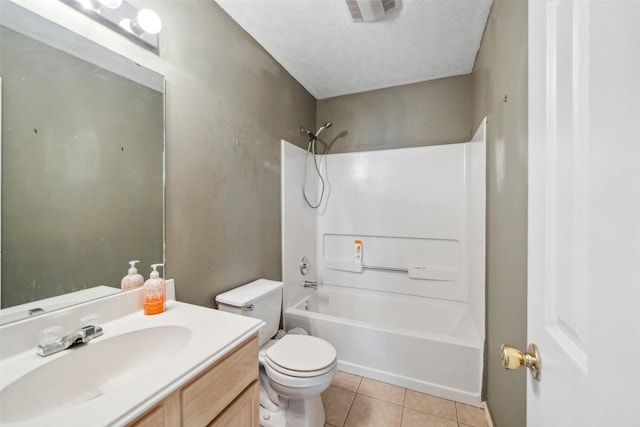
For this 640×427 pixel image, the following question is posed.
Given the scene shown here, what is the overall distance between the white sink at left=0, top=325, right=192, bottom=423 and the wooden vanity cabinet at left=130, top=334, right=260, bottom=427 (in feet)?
0.38

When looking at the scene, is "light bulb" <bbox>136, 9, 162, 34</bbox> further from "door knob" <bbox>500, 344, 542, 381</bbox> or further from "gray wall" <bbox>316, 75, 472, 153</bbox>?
"gray wall" <bbox>316, 75, 472, 153</bbox>

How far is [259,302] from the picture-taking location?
152 centimetres

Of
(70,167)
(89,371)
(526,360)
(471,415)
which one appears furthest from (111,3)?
(471,415)

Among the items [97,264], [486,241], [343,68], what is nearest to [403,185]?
[486,241]

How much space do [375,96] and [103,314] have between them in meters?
2.64

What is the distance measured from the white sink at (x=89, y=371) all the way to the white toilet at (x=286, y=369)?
470 mm

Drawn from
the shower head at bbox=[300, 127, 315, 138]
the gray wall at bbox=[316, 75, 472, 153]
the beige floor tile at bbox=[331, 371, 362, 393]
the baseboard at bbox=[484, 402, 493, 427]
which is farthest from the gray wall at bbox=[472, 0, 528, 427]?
the shower head at bbox=[300, 127, 315, 138]

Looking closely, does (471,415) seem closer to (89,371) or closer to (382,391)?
(382,391)

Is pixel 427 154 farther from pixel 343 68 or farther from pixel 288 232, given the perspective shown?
pixel 288 232

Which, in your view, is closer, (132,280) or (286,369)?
(132,280)

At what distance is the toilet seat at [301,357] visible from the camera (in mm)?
1237

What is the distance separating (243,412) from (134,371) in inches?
16.5

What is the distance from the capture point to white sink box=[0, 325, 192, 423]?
0.65 meters
